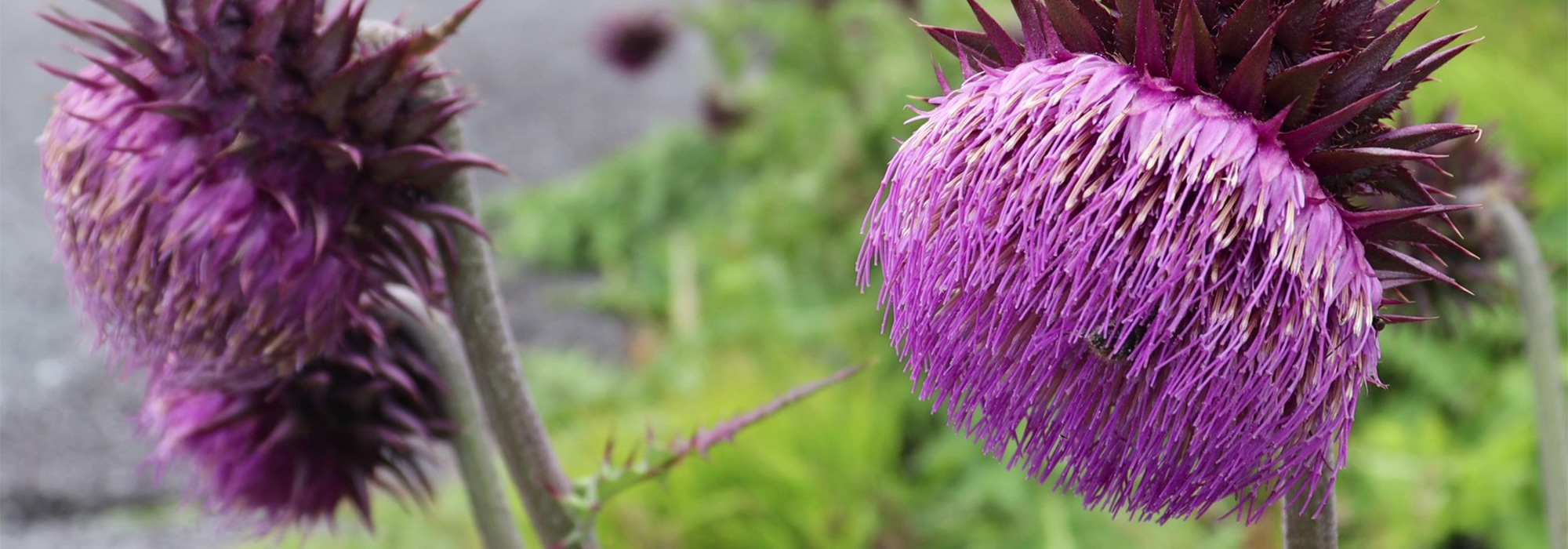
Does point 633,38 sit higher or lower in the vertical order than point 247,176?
lower

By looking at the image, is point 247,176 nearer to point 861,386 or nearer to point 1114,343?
point 1114,343

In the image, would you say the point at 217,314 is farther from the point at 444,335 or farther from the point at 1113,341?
the point at 1113,341

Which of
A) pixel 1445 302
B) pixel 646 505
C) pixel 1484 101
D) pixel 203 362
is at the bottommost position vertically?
pixel 646 505

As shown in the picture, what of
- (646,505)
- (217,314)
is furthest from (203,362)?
(646,505)

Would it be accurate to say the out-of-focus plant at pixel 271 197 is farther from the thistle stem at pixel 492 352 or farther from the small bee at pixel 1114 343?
the small bee at pixel 1114 343

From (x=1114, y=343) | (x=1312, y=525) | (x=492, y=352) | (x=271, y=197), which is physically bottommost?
(x=1312, y=525)

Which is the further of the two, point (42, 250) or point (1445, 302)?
point (42, 250)

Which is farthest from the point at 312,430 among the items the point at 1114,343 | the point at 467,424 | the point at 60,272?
the point at 60,272
